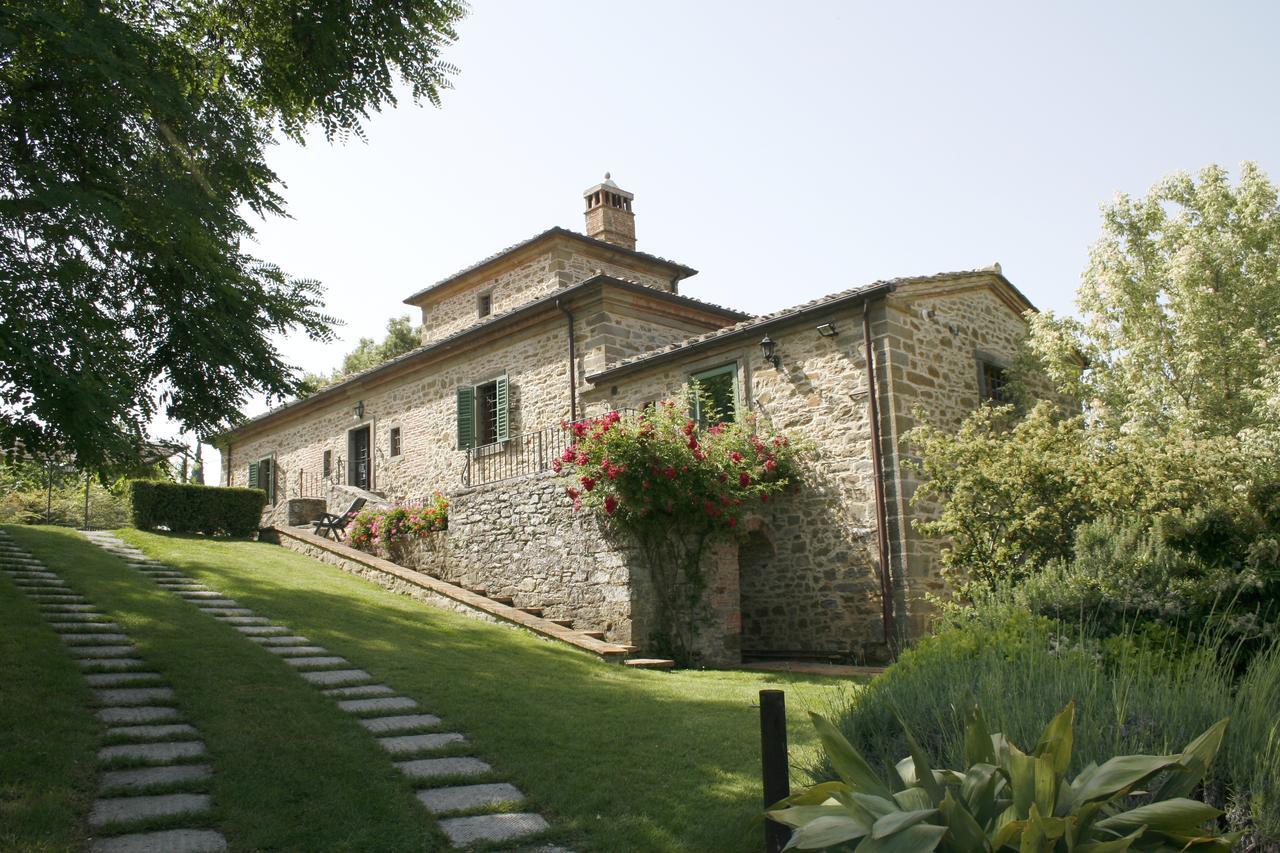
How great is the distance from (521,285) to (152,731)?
15781 mm

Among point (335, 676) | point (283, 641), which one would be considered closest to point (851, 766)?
point (335, 676)

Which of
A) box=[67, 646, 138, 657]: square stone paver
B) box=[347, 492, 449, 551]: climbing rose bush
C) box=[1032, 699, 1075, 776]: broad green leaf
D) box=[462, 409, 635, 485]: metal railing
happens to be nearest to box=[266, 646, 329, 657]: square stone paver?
box=[67, 646, 138, 657]: square stone paver

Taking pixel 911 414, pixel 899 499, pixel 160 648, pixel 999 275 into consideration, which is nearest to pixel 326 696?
pixel 160 648

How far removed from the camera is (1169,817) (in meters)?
A: 2.63

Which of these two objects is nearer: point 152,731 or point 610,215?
point 152,731

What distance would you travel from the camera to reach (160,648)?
24.1 ft

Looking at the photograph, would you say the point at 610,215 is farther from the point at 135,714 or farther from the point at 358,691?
the point at 135,714

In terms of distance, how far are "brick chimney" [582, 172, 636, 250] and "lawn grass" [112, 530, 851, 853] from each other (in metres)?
11.5

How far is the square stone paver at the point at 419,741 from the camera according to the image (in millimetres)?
5496

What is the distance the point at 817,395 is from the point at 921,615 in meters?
3.18

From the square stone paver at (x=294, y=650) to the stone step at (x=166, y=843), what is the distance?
394 centimetres

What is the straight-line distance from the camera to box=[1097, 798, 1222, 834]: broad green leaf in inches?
103

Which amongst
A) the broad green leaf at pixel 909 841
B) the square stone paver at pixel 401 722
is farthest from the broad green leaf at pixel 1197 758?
the square stone paver at pixel 401 722

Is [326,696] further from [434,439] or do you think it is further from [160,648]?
A: [434,439]
